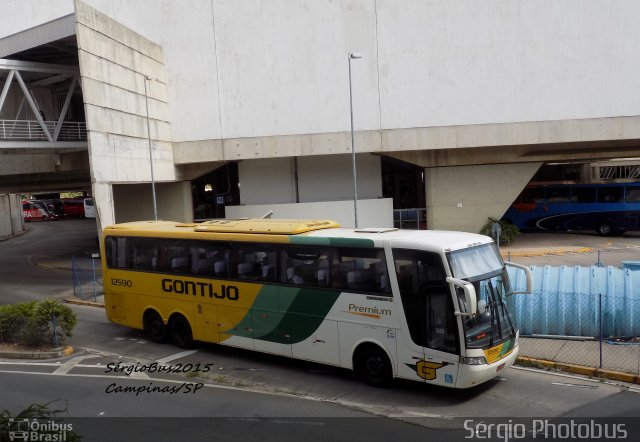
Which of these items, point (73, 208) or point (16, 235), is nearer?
point (16, 235)

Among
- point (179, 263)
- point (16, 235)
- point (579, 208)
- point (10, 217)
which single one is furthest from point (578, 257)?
point (10, 217)

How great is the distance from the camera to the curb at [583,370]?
1080 centimetres

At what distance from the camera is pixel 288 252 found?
11992 millimetres

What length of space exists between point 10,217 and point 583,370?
5313cm

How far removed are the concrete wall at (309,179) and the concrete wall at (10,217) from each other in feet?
92.6

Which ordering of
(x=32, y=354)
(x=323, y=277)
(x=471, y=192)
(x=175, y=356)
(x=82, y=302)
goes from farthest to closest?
1. (x=471, y=192)
2. (x=82, y=302)
3. (x=32, y=354)
4. (x=175, y=356)
5. (x=323, y=277)

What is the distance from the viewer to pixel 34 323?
14.2 m

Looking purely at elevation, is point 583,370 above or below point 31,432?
below

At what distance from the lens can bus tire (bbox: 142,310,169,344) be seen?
1459 cm

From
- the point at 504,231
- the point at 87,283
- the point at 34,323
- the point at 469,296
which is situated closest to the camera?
the point at 469,296

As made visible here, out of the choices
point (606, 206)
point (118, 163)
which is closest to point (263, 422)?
point (118, 163)

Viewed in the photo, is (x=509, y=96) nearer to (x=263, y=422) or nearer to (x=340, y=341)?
(x=340, y=341)

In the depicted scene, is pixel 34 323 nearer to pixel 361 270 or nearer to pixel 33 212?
pixel 361 270

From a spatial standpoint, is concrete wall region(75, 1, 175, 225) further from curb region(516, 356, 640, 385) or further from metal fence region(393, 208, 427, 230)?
curb region(516, 356, 640, 385)
